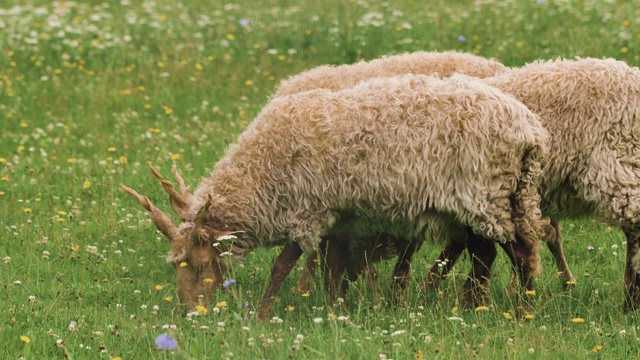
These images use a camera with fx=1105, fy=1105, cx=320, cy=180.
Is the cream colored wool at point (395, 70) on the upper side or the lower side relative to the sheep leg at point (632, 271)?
upper

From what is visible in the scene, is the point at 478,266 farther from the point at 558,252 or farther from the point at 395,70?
the point at 395,70

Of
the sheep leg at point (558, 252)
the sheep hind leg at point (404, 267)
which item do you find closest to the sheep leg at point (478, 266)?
the sheep hind leg at point (404, 267)

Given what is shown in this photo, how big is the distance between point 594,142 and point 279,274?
2.04 m

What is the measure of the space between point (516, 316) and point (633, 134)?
4.20 feet

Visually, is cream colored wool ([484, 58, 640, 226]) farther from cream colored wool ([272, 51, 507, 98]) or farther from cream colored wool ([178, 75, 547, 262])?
cream colored wool ([272, 51, 507, 98])

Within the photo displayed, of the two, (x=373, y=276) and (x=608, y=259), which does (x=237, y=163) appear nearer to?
(x=373, y=276)

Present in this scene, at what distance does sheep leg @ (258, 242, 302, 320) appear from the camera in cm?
661

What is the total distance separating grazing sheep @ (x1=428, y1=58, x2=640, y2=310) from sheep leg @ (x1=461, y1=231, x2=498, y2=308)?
47cm

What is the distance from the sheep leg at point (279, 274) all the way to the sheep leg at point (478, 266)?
1069 millimetres

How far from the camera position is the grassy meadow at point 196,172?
5930 millimetres

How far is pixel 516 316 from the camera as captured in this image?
6.53 m

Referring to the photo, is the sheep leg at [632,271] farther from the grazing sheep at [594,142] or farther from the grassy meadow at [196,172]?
the grassy meadow at [196,172]

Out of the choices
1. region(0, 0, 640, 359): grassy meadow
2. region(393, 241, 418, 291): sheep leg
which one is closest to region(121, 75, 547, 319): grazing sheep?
region(0, 0, 640, 359): grassy meadow

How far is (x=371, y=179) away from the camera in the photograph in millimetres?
6469
